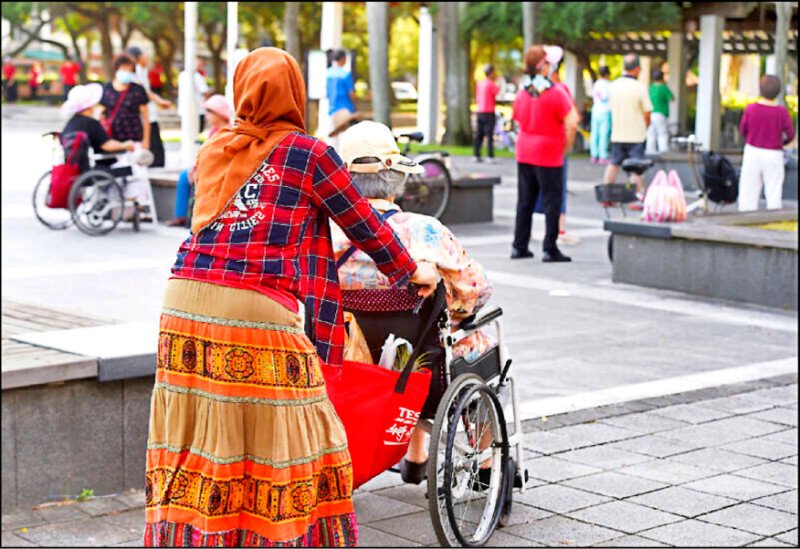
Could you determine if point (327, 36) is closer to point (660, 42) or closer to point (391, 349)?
point (660, 42)

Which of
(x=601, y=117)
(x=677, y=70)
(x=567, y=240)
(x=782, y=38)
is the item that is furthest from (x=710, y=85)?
(x=567, y=240)

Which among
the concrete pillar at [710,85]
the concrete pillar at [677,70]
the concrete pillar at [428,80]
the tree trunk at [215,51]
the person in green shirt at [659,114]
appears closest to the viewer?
the person in green shirt at [659,114]

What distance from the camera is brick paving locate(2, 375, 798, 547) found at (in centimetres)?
523

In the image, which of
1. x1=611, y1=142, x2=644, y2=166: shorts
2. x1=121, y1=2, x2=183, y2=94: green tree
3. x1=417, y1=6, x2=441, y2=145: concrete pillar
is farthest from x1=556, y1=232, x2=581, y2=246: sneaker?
x1=121, y1=2, x2=183, y2=94: green tree

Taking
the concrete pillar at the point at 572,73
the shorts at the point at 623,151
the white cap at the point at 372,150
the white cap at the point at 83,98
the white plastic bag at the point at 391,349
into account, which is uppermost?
the concrete pillar at the point at 572,73

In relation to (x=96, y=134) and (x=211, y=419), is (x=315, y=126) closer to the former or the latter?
(x=96, y=134)

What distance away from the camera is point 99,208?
14508 mm

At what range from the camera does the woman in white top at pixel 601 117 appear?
22.7 meters

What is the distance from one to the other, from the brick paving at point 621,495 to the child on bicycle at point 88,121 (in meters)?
8.14

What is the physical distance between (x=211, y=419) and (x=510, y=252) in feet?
→ 32.5

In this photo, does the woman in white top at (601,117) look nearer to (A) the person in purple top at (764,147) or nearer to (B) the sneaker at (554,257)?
(A) the person in purple top at (764,147)

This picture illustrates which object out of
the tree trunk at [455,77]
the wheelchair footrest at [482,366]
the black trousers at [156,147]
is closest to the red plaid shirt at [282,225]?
the wheelchair footrest at [482,366]

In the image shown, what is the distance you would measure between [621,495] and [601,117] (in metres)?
18.6

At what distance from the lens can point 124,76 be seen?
16.3 m
